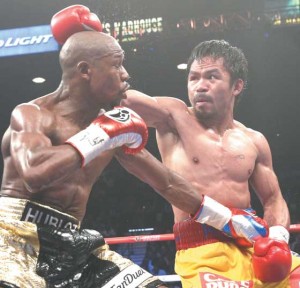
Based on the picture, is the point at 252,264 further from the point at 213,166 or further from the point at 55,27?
the point at 55,27

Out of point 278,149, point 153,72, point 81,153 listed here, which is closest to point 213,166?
point 81,153

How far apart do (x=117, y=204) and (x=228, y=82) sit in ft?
21.4

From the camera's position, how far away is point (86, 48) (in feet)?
5.99

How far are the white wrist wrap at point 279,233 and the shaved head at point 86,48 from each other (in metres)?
1.04

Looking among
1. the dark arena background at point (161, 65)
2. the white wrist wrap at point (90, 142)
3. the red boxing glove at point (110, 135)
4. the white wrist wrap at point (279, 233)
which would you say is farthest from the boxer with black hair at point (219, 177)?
the dark arena background at point (161, 65)

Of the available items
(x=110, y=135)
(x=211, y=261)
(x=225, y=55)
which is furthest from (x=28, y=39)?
(x=110, y=135)

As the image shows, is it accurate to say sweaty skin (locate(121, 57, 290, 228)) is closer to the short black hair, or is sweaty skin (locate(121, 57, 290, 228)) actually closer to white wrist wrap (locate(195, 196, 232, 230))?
the short black hair

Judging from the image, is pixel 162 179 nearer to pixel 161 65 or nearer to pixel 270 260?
pixel 270 260

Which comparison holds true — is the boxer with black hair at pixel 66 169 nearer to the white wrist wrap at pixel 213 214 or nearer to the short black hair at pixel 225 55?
the white wrist wrap at pixel 213 214

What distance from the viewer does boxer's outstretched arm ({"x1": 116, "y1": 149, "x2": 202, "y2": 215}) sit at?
6.47 ft

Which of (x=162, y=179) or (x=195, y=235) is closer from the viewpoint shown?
(x=162, y=179)

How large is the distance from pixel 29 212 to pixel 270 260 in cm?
95

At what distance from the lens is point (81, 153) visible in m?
1.54

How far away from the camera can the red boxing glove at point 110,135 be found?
1.57 meters
